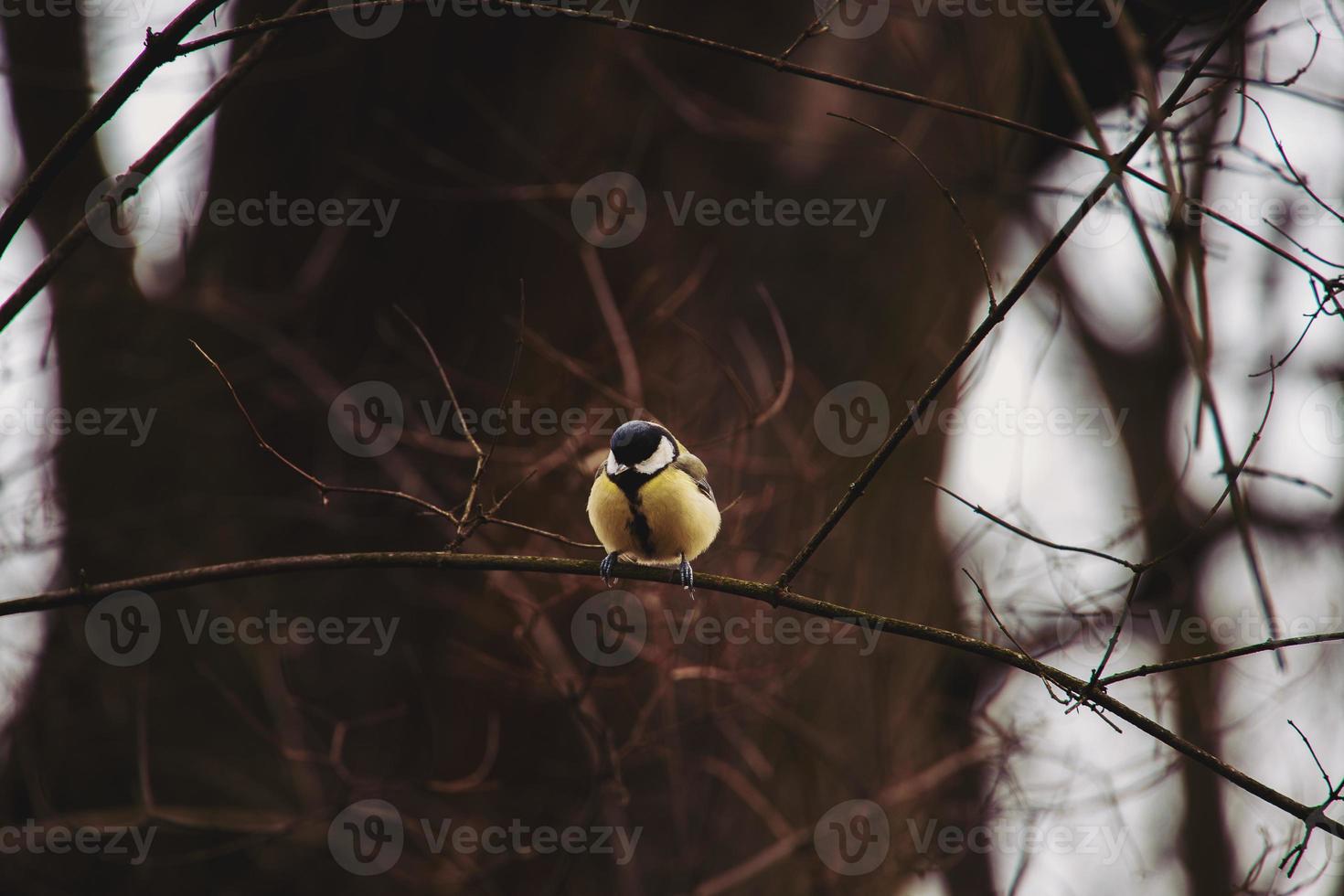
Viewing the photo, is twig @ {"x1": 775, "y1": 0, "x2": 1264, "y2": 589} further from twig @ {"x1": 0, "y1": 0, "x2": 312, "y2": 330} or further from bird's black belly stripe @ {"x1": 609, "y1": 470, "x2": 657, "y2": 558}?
twig @ {"x1": 0, "y1": 0, "x2": 312, "y2": 330}

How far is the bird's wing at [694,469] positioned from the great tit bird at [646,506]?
3.1 inches

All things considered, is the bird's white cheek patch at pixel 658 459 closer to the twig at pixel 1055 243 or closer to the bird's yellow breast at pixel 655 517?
the bird's yellow breast at pixel 655 517

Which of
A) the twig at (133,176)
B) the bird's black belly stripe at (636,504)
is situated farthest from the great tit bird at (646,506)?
the twig at (133,176)

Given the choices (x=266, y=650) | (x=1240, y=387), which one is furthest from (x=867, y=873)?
(x=1240, y=387)

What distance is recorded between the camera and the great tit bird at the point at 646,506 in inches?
139

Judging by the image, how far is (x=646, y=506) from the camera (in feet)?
11.6

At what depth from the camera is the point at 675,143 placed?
5.67 metres

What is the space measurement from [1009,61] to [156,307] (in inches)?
179

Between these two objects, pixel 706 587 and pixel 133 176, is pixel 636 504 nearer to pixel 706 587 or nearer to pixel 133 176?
pixel 706 587

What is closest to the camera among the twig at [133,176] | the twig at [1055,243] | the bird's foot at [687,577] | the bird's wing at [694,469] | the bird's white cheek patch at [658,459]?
the twig at [1055,243]

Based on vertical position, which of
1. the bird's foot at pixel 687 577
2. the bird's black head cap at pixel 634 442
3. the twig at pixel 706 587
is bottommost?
the twig at pixel 706 587

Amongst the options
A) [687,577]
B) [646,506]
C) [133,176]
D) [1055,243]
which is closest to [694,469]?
[646,506]

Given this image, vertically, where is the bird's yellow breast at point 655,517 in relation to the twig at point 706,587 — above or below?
above

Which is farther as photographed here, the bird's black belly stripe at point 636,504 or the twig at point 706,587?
the bird's black belly stripe at point 636,504
